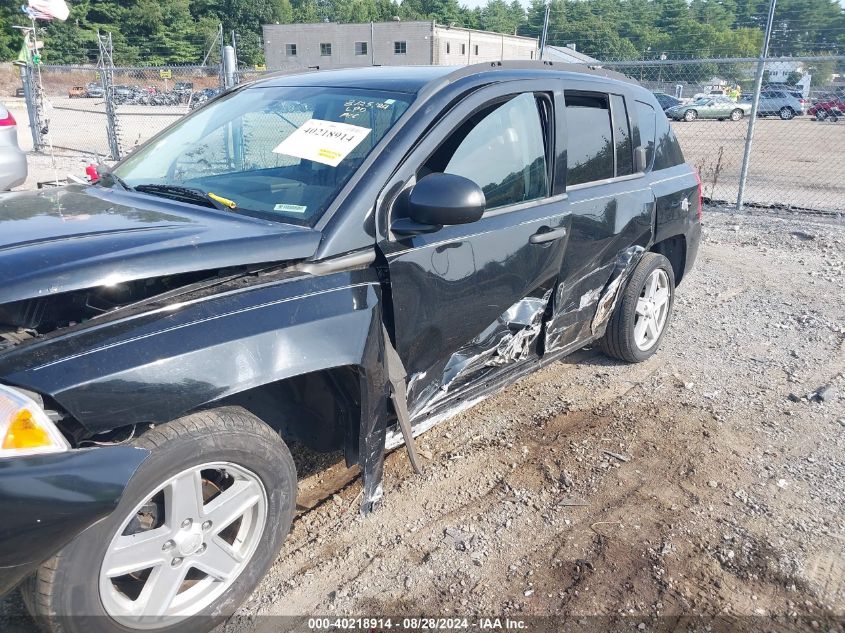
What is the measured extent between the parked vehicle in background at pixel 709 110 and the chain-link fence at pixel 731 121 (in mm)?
47

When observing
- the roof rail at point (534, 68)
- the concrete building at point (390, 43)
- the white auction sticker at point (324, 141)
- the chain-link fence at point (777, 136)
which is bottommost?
the chain-link fence at point (777, 136)

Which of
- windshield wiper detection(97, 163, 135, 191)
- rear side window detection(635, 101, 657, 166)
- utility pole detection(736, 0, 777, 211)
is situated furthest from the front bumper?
utility pole detection(736, 0, 777, 211)

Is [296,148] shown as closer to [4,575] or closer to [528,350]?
[528,350]

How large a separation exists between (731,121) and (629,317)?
3143 centimetres

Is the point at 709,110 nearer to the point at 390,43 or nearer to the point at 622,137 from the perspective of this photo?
the point at 390,43

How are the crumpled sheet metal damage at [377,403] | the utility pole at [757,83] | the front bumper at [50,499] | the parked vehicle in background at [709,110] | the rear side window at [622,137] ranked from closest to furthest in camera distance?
1. the front bumper at [50,499]
2. the crumpled sheet metal damage at [377,403]
3. the rear side window at [622,137]
4. the utility pole at [757,83]
5. the parked vehicle in background at [709,110]

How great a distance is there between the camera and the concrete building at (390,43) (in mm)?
49812

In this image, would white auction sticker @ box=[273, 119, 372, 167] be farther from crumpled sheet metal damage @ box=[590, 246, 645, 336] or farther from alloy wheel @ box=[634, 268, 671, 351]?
alloy wheel @ box=[634, 268, 671, 351]

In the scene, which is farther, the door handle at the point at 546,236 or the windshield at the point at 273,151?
the door handle at the point at 546,236

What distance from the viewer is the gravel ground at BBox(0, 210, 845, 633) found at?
2670 millimetres

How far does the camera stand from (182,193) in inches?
117

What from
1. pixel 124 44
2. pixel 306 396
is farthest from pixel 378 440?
pixel 124 44

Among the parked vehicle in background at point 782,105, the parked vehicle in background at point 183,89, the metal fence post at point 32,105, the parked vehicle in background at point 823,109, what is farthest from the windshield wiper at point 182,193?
the parked vehicle in background at point 183,89

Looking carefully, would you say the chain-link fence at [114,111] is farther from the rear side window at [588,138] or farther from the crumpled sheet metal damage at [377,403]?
the crumpled sheet metal damage at [377,403]
